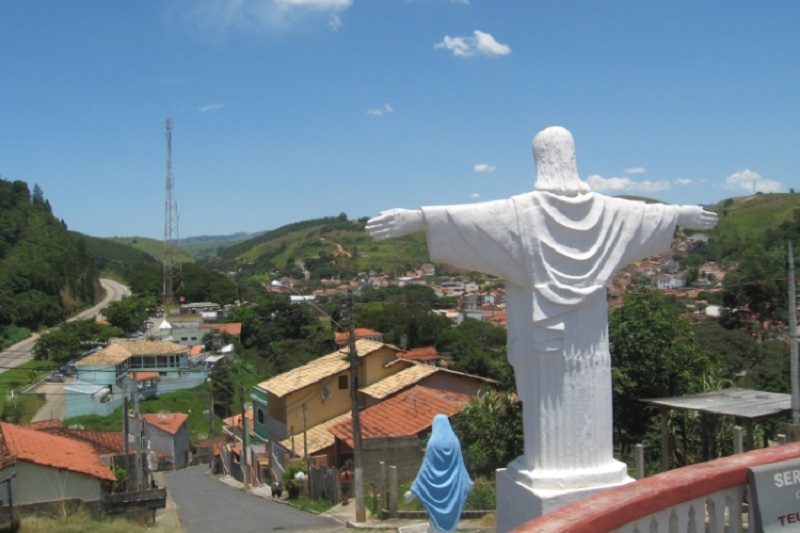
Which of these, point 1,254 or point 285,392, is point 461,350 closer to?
point 285,392

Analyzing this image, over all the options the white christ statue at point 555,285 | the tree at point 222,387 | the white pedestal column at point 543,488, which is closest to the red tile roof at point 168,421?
the tree at point 222,387

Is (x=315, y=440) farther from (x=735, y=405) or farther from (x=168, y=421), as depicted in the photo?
(x=168, y=421)

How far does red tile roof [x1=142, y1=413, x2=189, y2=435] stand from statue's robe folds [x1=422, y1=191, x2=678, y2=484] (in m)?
31.8

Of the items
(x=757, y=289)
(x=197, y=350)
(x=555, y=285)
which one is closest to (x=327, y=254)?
(x=197, y=350)

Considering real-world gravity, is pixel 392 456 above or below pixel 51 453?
below

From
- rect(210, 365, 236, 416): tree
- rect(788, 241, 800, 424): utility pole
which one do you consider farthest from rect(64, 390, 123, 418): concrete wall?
rect(788, 241, 800, 424): utility pole

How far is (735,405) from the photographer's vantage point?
990 cm

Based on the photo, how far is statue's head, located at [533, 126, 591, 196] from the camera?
582 cm

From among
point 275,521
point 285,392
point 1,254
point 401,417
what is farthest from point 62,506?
point 1,254

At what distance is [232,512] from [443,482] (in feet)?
43.5

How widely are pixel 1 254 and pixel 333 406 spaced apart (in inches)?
2307

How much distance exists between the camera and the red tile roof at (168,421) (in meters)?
35.1

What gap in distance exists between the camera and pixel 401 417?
2020cm

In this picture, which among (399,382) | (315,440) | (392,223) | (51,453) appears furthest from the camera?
(399,382)
